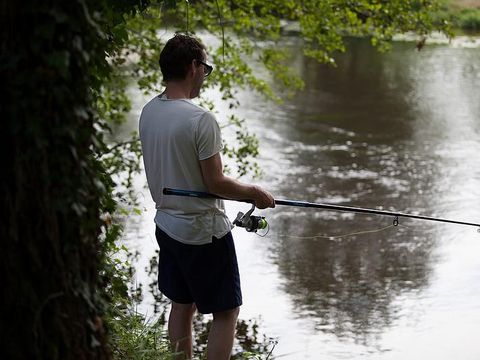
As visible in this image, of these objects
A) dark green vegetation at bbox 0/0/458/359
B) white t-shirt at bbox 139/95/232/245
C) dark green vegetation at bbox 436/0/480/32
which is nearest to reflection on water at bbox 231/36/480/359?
white t-shirt at bbox 139/95/232/245

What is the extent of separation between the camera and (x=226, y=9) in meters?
8.58

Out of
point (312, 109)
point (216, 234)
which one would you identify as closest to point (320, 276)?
point (216, 234)

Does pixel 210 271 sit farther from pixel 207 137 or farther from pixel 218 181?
pixel 207 137

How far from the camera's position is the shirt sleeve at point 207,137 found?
3715 millimetres

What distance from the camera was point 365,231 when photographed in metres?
8.74

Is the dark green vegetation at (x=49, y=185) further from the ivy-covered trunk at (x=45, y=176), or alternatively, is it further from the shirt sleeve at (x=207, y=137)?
the shirt sleeve at (x=207, y=137)

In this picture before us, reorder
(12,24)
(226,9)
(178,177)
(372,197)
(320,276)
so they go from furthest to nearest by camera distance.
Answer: (372,197)
(226,9)
(320,276)
(178,177)
(12,24)

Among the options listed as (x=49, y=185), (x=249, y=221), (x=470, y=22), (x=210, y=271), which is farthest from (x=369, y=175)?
(x=470, y=22)

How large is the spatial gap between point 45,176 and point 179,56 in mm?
1377

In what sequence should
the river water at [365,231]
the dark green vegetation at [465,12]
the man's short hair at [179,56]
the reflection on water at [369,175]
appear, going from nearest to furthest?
1. the man's short hair at [179,56]
2. the river water at [365,231]
3. the reflection on water at [369,175]
4. the dark green vegetation at [465,12]

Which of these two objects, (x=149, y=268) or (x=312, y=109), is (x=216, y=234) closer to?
(x=149, y=268)

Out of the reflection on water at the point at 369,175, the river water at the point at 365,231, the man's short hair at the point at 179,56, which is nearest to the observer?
the man's short hair at the point at 179,56

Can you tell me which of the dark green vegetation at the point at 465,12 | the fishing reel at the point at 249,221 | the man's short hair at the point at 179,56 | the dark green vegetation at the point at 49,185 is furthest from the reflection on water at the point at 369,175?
the dark green vegetation at the point at 465,12

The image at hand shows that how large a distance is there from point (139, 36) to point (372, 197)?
10.3 ft
